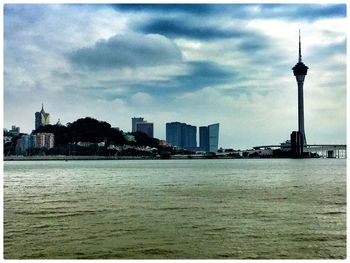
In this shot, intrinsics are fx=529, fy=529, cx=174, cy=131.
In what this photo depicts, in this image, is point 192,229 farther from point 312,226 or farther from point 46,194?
point 46,194

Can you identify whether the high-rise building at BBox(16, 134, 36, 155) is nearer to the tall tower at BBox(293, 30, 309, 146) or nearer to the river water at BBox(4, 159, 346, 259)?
the tall tower at BBox(293, 30, 309, 146)

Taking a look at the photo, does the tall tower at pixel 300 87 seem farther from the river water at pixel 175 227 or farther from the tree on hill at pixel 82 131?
the river water at pixel 175 227

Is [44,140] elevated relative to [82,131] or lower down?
lower down

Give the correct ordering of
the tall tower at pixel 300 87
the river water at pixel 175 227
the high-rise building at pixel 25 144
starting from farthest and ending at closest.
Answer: the high-rise building at pixel 25 144 < the tall tower at pixel 300 87 < the river water at pixel 175 227

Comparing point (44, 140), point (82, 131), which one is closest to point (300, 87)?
point (82, 131)

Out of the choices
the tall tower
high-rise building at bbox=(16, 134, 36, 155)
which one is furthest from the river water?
high-rise building at bbox=(16, 134, 36, 155)

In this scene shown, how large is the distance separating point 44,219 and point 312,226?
16.3 ft

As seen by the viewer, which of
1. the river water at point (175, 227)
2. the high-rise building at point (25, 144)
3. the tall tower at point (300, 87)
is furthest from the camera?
the high-rise building at point (25, 144)

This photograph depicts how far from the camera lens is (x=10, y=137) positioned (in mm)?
82062

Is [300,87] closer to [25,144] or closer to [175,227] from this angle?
[25,144]

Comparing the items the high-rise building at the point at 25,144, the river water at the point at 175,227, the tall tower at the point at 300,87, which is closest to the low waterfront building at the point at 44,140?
the high-rise building at the point at 25,144

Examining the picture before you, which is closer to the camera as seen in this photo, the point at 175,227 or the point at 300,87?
the point at 175,227

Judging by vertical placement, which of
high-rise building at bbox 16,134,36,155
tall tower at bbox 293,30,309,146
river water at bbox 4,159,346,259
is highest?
tall tower at bbox 293,30,309,146

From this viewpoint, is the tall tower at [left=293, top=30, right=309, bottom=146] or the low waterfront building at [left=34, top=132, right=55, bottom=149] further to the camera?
the low waterfront building at [left=34, top=132, right=55, bottom=149]
